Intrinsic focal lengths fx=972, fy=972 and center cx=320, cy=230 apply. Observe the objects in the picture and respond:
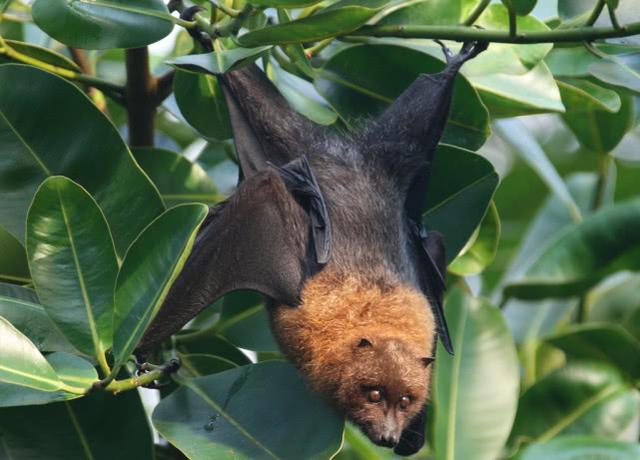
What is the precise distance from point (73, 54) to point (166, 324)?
1.53 meters

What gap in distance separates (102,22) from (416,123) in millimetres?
1543

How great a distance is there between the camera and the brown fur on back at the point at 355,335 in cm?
425

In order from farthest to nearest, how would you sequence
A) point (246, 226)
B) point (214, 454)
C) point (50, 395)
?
point (246, 226), point (214, 454), point (50, 395)

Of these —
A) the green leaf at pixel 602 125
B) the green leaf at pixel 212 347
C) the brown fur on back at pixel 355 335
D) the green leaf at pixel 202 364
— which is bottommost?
the brown fur on back at pixel 355 335

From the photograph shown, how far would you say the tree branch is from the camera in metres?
4.16

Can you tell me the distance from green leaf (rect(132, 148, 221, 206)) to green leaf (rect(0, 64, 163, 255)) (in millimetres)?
673

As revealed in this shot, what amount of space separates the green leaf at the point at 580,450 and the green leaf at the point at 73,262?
1748 millimetres

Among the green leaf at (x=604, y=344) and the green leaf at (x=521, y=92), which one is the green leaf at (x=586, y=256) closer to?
the green leaf at (x=604, y=344)

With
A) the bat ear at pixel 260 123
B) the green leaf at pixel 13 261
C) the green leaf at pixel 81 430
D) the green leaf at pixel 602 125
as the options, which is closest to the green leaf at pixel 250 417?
the green leaf at pixel 81 430

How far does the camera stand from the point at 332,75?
4.22 meters

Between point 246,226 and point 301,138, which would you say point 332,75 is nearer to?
point 301,138

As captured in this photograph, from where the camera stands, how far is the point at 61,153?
3.59m

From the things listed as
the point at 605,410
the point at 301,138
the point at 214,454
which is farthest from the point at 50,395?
the point at 605,410

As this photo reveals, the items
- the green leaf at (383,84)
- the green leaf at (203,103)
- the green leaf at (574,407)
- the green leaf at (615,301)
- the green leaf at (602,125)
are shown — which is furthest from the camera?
the green leaf at (615,301)
